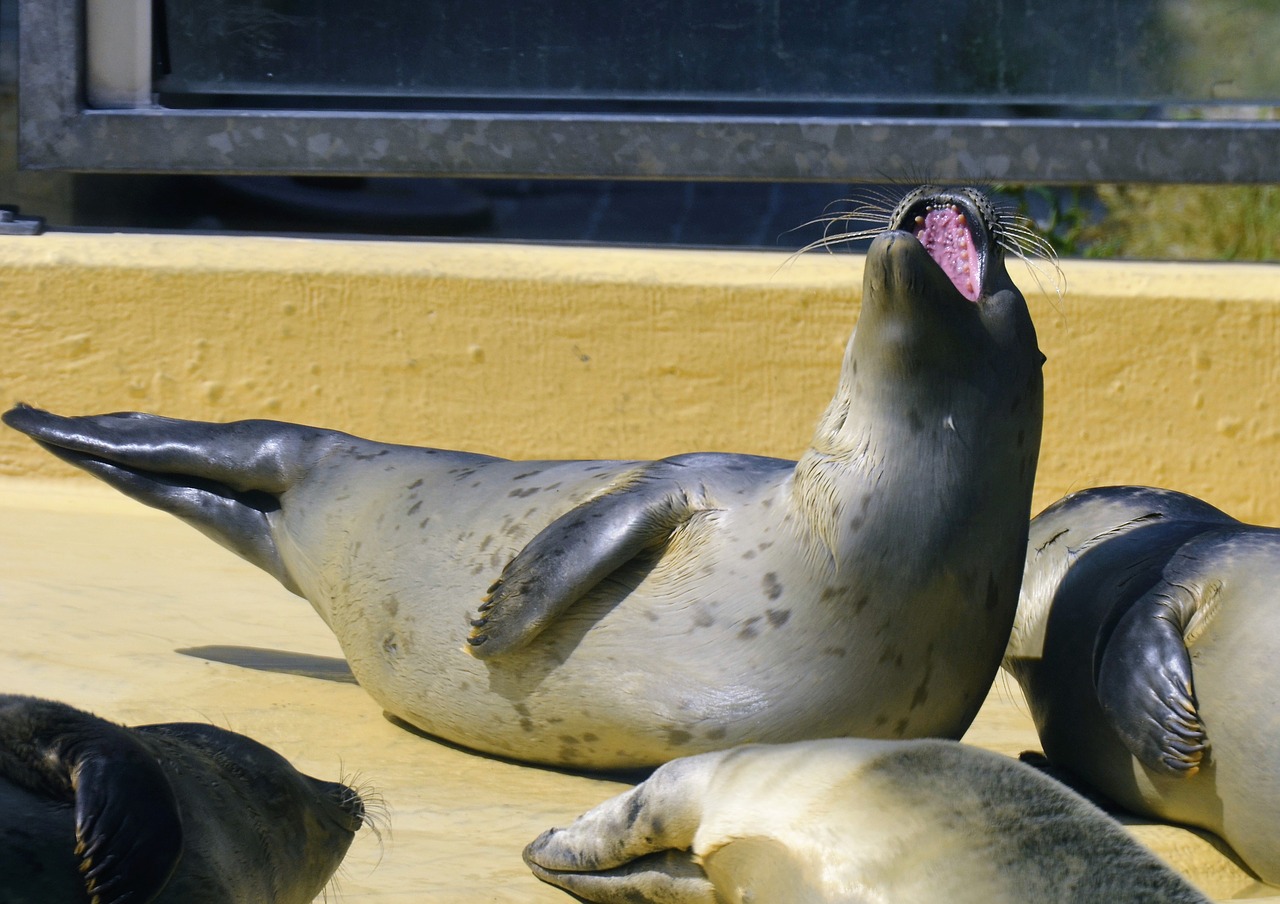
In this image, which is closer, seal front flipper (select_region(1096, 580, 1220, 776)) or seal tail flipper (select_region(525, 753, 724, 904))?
seal tail flipper (select_region(525, 753, 724, 904))

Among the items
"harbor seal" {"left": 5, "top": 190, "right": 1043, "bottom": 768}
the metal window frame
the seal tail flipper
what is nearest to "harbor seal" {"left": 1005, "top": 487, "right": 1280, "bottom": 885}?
"harbor seal" {"left": 5, "top": 190, "right": 1043, "bottom": 768}

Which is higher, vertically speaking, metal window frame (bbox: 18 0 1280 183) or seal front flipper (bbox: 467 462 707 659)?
metal window frame (bbox: 18 0 1280 183)

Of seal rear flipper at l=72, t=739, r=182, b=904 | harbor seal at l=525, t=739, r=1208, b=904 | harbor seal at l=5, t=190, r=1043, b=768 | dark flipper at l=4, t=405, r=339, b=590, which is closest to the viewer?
seal rear flipper at l=72, t=739, r=182, b=904

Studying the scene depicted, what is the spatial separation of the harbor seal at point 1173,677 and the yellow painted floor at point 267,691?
11 centimetres

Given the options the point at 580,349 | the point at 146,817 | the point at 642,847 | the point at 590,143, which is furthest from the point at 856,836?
the point at 590,143

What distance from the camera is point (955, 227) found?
10.1 ft

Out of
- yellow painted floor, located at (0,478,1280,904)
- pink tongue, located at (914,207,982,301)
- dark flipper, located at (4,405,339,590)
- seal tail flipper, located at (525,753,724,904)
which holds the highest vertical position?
pink tongue, located at (914,207,982,301)

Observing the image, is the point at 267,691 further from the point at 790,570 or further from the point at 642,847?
the point at 642,847

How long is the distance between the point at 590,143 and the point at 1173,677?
11.5 ft

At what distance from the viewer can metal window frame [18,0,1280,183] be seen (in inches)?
230

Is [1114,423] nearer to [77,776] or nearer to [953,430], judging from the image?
[953,430]

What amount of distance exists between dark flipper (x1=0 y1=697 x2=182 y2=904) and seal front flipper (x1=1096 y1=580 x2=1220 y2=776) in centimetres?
184

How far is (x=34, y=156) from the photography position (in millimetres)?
6105

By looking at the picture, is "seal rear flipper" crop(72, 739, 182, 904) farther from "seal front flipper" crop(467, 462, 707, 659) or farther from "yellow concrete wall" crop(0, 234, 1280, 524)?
"yellow concrete wall" crop(0, 234, 1280, 524)
